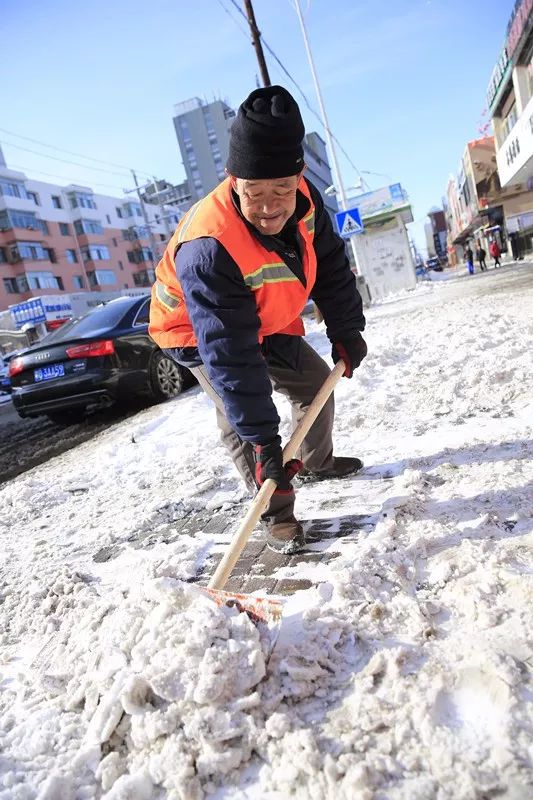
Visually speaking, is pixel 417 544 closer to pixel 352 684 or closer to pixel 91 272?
pixel 352 684

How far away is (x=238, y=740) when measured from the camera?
140 centimetres

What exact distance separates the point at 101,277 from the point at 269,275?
5312 centimetres

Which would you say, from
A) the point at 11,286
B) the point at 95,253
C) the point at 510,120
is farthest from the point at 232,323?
the point at 95,253

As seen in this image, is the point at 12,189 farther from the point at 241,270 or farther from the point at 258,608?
the point at 258,608

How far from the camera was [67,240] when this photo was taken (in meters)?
49.8

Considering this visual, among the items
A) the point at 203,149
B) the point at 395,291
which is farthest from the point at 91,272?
the point at 203,149

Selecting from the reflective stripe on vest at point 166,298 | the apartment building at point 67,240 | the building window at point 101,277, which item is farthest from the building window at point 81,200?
the reflective stripe on vest at point 166,298

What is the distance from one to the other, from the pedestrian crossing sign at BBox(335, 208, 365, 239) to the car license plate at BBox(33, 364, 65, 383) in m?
10.3

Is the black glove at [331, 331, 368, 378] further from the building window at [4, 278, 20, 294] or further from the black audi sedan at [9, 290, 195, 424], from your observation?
the building window at [4, 278, 20, 294]

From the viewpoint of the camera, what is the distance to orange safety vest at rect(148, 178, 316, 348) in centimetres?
209

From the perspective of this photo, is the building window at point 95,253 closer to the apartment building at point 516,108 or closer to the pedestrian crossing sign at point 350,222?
the apartment building at point 516,108

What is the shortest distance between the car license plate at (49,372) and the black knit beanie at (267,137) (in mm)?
4369

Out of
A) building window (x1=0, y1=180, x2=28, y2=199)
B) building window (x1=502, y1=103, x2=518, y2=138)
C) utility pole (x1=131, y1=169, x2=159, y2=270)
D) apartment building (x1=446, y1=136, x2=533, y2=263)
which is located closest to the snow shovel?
building window (x1=502, y1=103, x2=518, y2=138)

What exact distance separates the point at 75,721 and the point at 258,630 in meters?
0.59
